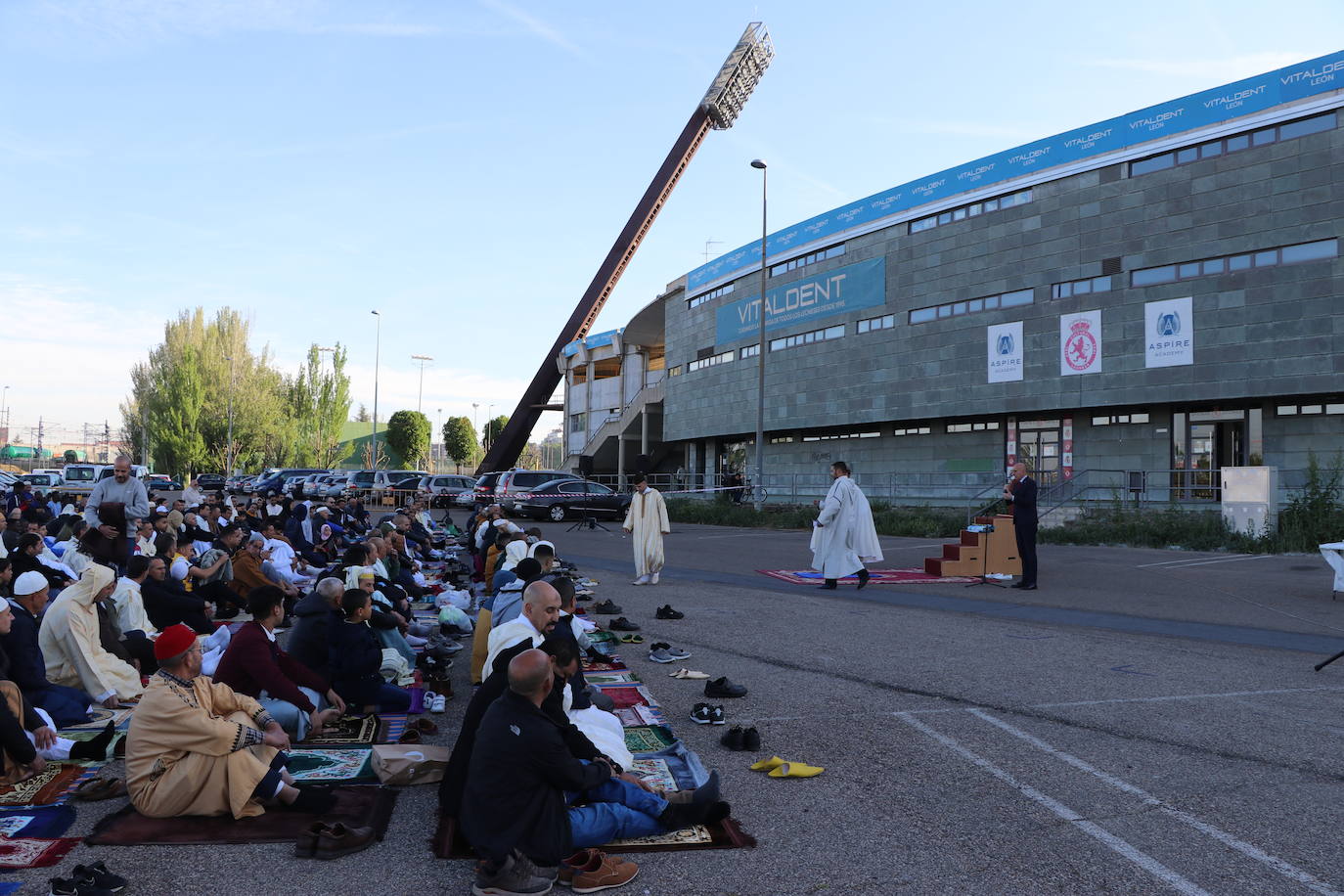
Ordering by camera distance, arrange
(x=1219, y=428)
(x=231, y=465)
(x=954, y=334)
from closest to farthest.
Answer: (x=1219, y=428)
(x=954, y=334)
(x=231, y=465)

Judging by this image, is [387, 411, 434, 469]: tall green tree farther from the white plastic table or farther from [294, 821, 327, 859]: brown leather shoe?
[294, 821, 327, 859]: brown leather shoe

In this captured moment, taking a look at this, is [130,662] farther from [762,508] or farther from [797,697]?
[762,508]

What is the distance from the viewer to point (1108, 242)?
93.2 ft

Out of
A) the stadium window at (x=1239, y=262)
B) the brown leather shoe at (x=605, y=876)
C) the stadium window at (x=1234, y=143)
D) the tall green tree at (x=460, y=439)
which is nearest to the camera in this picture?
the brown leather shoe at (x=605, y=876)

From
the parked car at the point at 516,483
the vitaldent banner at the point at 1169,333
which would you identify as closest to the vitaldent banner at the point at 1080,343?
the vitaldent banner at the point at 1169,333

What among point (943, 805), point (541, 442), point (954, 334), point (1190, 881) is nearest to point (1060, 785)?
point (943, 805)

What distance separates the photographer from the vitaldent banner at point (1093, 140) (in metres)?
24.3

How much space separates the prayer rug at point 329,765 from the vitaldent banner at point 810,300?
107ft

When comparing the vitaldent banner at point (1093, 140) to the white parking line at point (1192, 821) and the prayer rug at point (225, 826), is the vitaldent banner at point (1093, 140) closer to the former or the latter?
the white parking line at point (1192, 821)

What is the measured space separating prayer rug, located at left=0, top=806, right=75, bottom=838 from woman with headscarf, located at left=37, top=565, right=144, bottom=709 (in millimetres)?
2598

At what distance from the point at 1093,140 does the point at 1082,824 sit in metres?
29.0

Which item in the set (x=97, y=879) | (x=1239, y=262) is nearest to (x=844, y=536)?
(x=97, y=879)

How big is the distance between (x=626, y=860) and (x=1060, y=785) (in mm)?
2531

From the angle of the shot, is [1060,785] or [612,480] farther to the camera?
[612,480]
